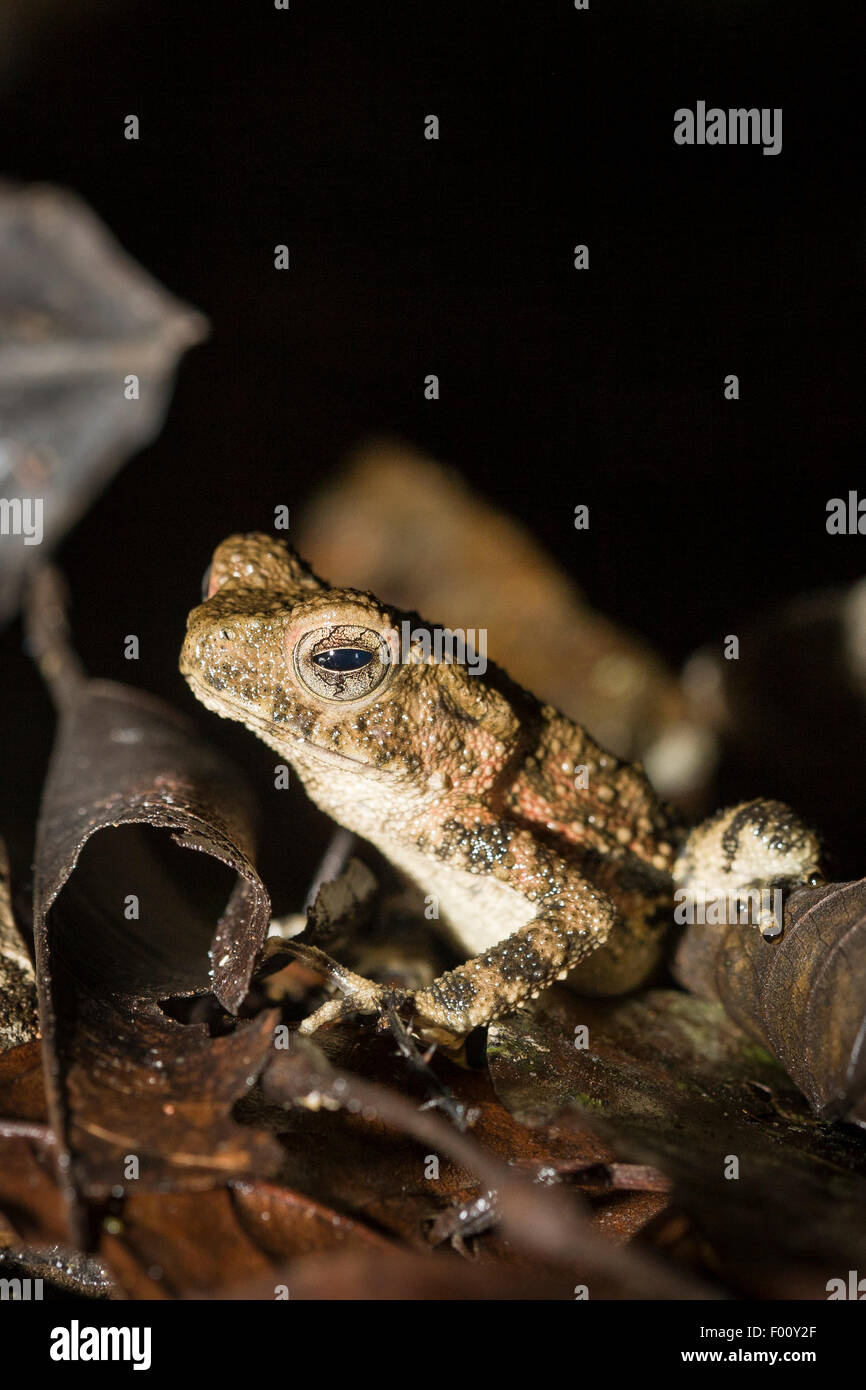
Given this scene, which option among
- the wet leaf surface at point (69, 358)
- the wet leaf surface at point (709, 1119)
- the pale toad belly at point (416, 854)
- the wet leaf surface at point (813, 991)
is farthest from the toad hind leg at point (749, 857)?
the wet leaf surface at point (69, 358)

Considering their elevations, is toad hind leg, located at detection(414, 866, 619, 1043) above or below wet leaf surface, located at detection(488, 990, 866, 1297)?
above

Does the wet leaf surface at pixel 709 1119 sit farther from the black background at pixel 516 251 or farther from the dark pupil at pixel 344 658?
the black background at pixel 516 251

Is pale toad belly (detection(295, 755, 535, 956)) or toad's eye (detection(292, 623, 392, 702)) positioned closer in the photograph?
toad's eye (detection(292, 623, 392, 702))

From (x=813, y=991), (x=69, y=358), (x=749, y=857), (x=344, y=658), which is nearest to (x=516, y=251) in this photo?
(x=69, y=358)

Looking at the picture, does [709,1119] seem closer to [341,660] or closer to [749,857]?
[749,857]

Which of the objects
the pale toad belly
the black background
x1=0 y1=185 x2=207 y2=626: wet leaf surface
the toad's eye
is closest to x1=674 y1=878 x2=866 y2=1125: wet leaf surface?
the pale toad belly

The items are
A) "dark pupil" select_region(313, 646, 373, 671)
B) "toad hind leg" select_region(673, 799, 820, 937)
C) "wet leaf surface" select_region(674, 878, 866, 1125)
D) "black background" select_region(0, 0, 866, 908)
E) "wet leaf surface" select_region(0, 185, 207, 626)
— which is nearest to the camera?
"wet leaf surface" select_region(674, 878, 866, 1125)

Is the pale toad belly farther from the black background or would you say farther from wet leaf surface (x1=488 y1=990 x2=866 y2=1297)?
the black background
